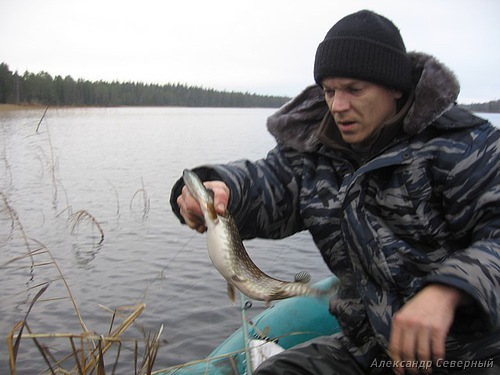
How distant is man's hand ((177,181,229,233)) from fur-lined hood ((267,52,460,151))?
554mm

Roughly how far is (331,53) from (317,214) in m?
0.78

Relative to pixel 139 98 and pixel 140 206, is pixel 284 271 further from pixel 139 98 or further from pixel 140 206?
pixel 139 98

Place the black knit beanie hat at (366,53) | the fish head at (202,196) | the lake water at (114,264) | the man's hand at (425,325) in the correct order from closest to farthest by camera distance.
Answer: the man's hand at (425,325) → the fish head at (202,196) → the black knit beanie hat at (366,53) → the lake water at (114,264)

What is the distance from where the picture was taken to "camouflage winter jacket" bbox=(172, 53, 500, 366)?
7.11ft

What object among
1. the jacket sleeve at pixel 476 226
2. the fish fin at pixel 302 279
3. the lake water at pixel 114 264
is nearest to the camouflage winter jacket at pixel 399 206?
the jacket sleeve at pixel 476 226

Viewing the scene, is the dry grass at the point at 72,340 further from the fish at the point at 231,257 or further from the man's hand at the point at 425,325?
the man's hand at the point at 425,325

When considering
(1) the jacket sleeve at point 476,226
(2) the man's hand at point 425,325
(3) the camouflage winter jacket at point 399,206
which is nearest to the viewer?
(2) the man's hand at point 425,325

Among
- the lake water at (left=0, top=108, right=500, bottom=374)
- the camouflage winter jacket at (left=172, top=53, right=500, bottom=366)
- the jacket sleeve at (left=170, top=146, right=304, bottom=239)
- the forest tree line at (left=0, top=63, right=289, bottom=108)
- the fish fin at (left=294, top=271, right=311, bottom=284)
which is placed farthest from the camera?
the forest tree line at (left=0, top=63, right=289, bottom=108)

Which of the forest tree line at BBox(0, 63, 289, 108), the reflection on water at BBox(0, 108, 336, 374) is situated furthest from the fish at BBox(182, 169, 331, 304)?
the forest tree line at BBox(0, 63, 289, 108)

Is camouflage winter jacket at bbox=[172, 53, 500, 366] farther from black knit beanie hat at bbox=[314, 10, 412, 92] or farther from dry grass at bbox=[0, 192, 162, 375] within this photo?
dry grass at bbox=[0, 192, 162, 375]

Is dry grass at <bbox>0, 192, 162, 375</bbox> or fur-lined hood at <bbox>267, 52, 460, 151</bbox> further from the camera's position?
dry grass at <bbox>0, 192, 162, 375</bbox>

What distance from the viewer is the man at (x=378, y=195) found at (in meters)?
2.24

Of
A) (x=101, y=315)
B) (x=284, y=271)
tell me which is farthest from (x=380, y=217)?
(x=284, y=271)

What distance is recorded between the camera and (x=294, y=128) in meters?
3.00
